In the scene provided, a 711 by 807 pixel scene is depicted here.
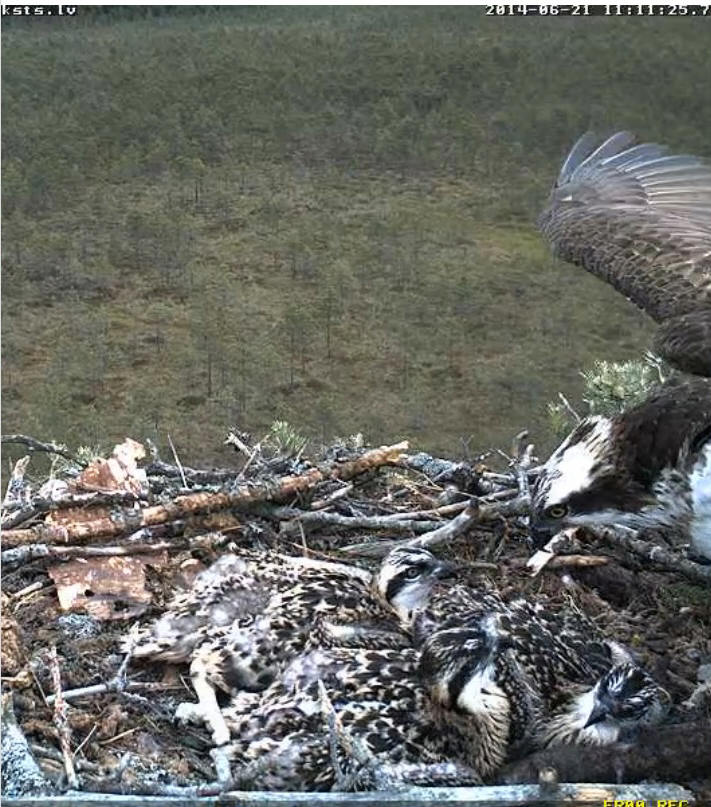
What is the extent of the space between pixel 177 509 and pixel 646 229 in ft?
6.34

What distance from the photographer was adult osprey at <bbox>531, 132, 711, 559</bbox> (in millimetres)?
3199

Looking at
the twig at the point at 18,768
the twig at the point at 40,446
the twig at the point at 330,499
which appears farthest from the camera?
the twig at the point at 40,446

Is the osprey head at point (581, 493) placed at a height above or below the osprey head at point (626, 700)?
above

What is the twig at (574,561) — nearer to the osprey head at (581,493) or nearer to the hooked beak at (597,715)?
the osprey head at (581,493)

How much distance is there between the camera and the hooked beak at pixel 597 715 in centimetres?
264

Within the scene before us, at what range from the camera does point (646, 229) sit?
4.17 m

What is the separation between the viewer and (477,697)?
8.61ft

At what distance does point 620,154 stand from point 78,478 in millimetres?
2629

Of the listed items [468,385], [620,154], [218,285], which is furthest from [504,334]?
[620,154]

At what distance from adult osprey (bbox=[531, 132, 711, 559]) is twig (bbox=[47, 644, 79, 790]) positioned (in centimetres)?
136

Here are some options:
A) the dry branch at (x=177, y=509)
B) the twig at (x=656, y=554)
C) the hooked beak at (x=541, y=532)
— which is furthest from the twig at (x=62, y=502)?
the twig at (x=656, y=554)

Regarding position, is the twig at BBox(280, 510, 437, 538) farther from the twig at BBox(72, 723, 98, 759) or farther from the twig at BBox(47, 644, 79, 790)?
the twig at BBox(72, 723, 98, 759)

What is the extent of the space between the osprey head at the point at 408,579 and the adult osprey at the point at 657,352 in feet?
1.06

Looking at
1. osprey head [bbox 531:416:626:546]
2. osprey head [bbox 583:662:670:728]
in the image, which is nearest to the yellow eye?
osprey head [bbox 531:416:626:546]
